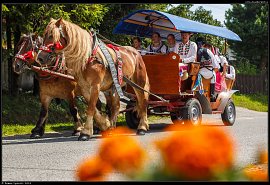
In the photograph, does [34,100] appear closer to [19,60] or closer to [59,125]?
[59,125]

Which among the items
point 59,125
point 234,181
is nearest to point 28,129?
point 59,125

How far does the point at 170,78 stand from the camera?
12.3m

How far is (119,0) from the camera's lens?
3057 mm

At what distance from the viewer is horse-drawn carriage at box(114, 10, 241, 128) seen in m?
12.3

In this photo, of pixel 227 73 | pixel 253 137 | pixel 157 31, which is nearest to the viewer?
pixel 253 137

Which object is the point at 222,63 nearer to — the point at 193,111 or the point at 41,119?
the point at 193,111

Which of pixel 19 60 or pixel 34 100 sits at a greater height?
pixel 19 60

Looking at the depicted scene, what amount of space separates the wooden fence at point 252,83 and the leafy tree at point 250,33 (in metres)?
4.27

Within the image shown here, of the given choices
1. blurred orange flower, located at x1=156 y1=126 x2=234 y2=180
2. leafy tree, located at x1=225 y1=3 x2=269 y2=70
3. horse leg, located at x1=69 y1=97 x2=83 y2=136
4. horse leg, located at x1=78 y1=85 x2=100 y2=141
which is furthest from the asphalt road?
leafy tree, located at x1=225 y1=3 x2=269 y2=70

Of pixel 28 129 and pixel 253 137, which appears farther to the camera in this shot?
pixel 28 129

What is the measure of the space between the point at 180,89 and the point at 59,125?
11.0 feet

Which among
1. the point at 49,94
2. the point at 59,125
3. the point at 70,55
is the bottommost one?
the point at 59,125

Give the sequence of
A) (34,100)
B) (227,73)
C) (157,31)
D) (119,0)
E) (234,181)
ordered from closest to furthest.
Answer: (234,181) → (119,0) → (157,31) → (227,73) → (34,100)

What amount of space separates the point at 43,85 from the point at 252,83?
12908 millimetres
